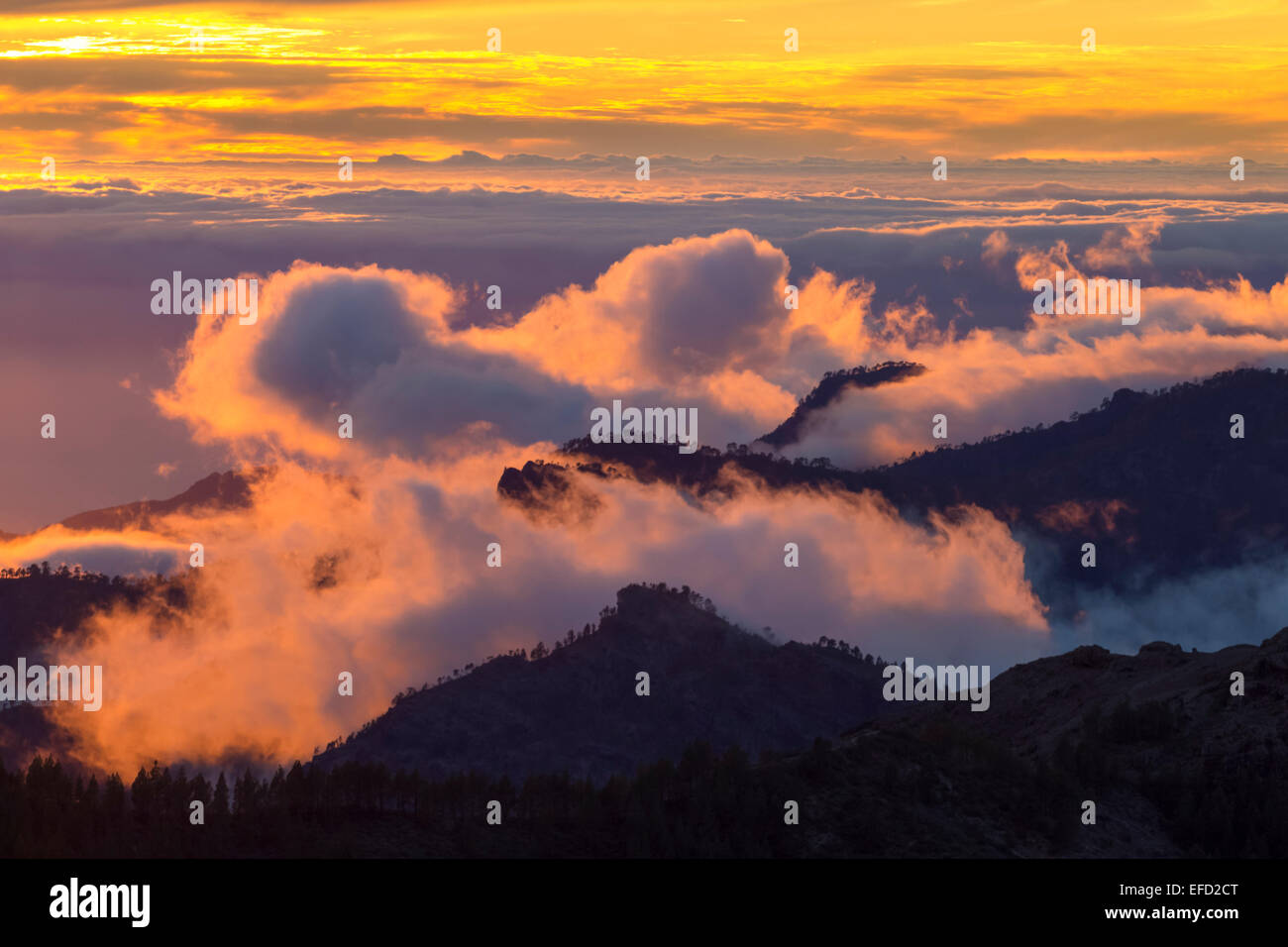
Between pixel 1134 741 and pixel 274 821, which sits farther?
pixel 1134 741

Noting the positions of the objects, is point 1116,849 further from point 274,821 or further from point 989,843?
point 274,821

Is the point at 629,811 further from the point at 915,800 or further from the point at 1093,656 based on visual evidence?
the point at 1093,656

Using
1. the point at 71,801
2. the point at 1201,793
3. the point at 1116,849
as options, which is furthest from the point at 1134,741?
the point at 71,801
